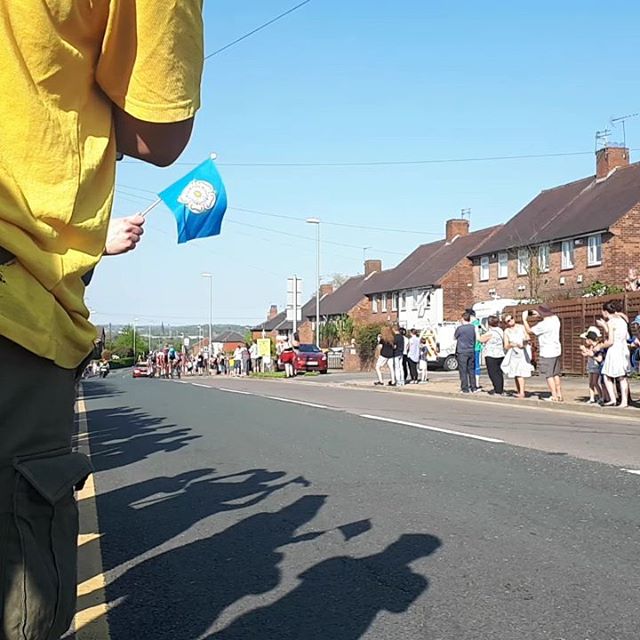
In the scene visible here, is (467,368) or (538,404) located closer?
(538,404)

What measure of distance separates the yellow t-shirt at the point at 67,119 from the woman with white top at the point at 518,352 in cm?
1690

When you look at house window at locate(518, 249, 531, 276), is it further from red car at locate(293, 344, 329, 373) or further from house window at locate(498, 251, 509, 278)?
red car at locate(293, 344, 329, 373)

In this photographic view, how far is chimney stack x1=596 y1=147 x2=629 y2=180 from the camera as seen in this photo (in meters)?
42.9

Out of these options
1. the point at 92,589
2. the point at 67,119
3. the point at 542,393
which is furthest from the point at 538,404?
the point at 67,119

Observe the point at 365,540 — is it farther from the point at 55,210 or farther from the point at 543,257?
the point at 543,257

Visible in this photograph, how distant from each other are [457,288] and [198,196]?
2123 inches

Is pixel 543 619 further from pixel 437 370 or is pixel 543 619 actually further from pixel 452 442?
pixel 437 370

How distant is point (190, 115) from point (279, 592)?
3233mm

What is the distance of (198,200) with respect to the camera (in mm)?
4449

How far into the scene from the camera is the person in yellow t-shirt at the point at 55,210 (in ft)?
5.04

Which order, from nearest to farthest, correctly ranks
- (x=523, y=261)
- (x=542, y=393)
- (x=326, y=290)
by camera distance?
(x=542, y=393) < (x=523, y=261) < (x=326, y=290)

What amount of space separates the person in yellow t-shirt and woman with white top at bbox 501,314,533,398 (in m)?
16.9

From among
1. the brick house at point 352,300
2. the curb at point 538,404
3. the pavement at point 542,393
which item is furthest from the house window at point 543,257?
the brick house at point 352,300

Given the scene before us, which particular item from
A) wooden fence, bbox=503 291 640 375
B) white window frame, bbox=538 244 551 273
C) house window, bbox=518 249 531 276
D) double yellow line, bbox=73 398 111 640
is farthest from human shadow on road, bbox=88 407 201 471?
house window, bbox=518 249 531 276
